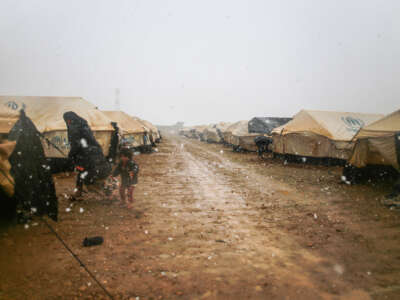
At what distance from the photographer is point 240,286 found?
3154 mm

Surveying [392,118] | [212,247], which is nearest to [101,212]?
[212,247]

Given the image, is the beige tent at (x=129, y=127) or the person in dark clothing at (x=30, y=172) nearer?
the person in dark clothing at (x=30, y=172)

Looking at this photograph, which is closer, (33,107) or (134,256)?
(134,256)

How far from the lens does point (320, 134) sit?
565 inches

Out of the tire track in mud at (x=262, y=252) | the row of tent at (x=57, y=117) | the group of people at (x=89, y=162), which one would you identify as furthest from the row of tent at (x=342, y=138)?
the row of tent at (x=57, y=117)

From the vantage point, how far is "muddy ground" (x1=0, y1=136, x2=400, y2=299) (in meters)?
3.09

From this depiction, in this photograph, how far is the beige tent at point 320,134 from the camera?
14.1 m

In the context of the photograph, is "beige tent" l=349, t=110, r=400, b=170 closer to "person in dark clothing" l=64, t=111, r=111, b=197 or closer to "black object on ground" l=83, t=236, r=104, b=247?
"black object on ground" l=83, t=236, r=104, b=247

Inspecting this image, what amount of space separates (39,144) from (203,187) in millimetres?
5296

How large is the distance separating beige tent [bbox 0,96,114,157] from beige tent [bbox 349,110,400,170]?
1084 centimetres

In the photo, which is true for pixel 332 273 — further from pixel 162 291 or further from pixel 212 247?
pixel 162 291

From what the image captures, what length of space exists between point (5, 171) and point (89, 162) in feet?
8.66

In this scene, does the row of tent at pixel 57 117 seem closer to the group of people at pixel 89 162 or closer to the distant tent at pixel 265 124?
the group of people at pixel 89 162

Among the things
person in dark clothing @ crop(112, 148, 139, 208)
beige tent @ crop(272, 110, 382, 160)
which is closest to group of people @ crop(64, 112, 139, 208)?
person in dark clothing @ crop(112, 148, 139, 208)
